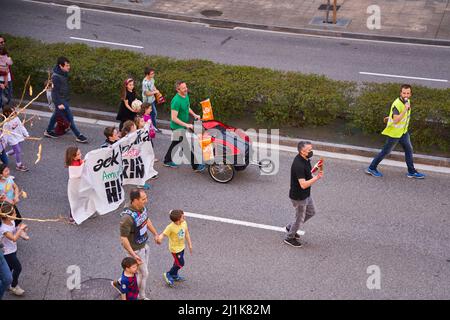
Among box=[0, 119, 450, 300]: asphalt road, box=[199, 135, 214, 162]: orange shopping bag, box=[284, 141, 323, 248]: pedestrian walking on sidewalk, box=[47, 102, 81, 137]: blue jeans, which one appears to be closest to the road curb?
box=[0, 119, 450, 300]: asphalt road

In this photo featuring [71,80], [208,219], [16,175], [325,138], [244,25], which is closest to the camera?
[208,219]

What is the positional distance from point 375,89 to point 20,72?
775cm

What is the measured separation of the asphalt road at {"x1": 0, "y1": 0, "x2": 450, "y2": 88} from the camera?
1781cm

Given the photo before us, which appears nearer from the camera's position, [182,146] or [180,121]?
[180,121]

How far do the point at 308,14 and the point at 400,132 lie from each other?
1064cm

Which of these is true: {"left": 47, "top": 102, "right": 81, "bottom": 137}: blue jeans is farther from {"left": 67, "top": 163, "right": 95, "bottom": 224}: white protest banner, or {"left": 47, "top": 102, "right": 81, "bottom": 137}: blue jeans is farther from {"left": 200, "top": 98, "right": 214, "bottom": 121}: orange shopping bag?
{"left": 67, "top": 163, "right": 95, "bottom": 224}: white protest banner

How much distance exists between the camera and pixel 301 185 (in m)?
9.71

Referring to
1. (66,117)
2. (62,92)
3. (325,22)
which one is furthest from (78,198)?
(325,22)

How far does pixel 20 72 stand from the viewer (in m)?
15.2

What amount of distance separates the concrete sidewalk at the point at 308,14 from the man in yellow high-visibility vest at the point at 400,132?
8.52 m

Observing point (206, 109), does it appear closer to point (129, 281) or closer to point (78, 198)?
point (78, 198)

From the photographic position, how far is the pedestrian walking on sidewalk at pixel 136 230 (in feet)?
27.9
